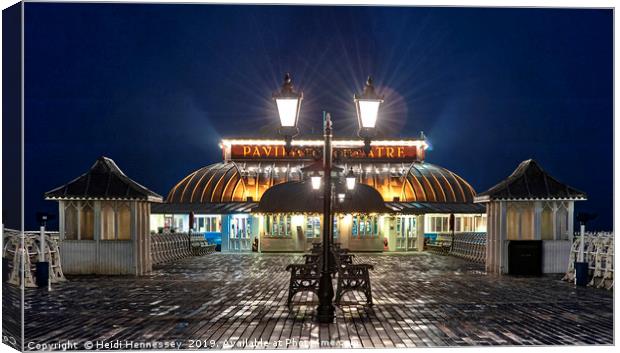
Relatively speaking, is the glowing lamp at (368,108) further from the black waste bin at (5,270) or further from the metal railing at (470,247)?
the metal railing at (470,247)

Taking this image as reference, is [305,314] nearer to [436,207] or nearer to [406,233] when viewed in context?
[406,233]

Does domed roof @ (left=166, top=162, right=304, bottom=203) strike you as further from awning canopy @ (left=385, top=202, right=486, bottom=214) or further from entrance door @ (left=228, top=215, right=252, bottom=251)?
awning canopy @ (left=385, top=202, right=486, bottom=214)

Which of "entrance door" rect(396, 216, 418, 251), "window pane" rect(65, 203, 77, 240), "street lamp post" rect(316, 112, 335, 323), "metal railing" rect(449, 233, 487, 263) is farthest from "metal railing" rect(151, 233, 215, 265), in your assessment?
"street lamp post" rect(316, 112, 335, 323)

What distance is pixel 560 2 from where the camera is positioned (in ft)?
39.3

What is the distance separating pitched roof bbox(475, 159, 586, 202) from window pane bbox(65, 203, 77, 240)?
11.7 m

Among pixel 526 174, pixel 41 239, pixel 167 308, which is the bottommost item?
pixel 167 308

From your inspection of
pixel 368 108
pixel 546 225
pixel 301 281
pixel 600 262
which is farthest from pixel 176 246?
pixel 368 108

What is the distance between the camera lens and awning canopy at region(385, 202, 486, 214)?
34781 mm

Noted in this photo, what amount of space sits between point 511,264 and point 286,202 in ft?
45.1

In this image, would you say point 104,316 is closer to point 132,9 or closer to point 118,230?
point 132,9

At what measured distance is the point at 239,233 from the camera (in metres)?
34.7

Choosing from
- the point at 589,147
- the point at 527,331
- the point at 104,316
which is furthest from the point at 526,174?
the point at 104,316

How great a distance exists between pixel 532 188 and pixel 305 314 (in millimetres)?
10004

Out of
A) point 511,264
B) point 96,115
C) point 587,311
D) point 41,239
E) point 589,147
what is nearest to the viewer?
point 587,311
